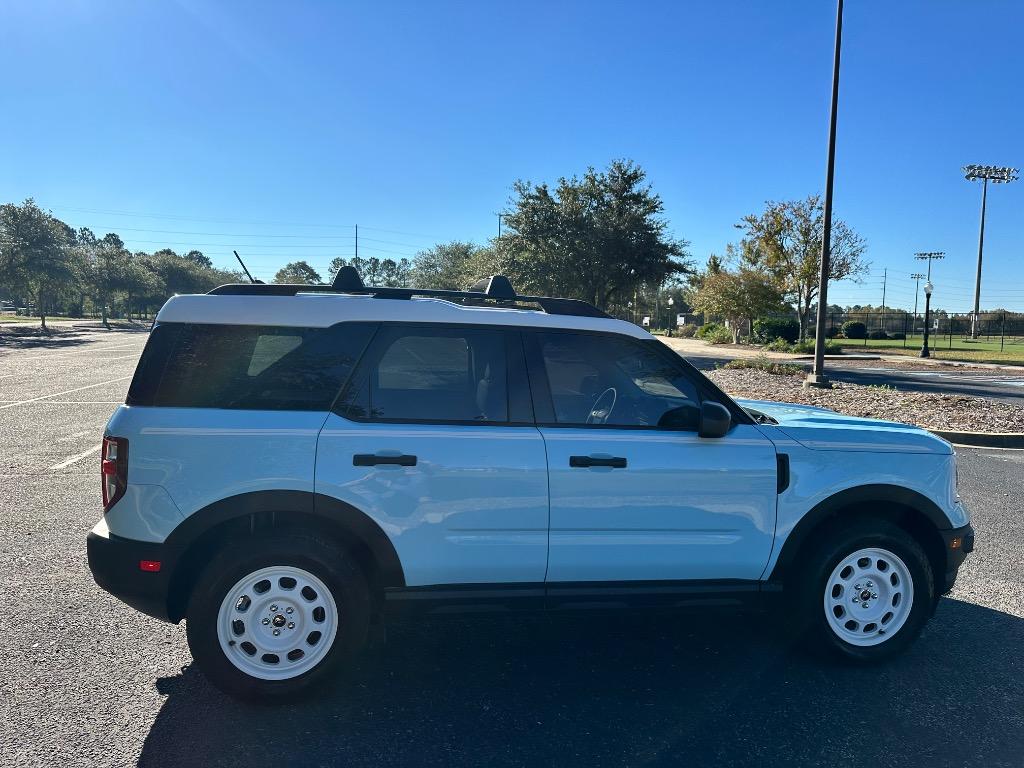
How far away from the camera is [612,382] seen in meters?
3.58

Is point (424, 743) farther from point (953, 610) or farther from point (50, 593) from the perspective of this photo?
point (953, 610)

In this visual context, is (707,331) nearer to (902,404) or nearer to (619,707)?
(902,404)

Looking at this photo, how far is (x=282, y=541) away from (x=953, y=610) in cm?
402

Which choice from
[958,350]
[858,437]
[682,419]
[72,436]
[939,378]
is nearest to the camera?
[682,419]

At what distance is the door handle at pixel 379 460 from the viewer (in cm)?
310

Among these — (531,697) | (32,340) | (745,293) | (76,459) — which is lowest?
(531,697)

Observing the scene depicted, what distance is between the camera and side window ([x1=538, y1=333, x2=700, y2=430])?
343 centimetres

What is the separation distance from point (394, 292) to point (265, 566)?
4.80 feet

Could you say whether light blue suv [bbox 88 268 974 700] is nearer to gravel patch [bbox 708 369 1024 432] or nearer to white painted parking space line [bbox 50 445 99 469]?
white painted parking space line [bbox 50 445 99 469]

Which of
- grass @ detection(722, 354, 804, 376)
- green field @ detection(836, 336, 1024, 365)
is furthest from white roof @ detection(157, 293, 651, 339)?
green field @ detection(836, 336, 1024, 365)

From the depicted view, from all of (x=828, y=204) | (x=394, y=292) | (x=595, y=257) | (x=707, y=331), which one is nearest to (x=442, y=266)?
(x=707, y=331)

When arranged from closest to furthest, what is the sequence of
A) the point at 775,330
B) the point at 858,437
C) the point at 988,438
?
the point at 858,437 < the point at 988,438 < the point at 775,330

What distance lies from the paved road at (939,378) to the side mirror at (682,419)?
558 inches

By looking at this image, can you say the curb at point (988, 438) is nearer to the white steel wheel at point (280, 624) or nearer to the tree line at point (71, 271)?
the white steel wheel at point (280, 624)
